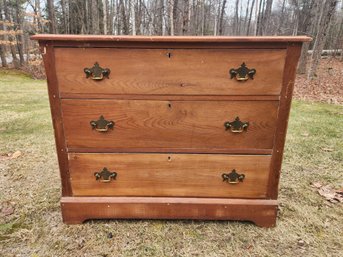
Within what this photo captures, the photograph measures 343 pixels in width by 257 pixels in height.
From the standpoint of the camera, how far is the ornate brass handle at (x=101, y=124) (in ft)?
Answer: 5.73

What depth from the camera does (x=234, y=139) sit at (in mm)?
1792

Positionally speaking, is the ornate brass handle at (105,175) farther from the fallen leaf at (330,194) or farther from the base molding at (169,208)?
the fallen leaf at (330,194)

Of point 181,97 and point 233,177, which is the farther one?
point 233,177

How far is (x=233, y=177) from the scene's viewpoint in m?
1.86

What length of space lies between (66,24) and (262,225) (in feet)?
65.6

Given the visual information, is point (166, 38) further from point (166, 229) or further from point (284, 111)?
point (166, 229)

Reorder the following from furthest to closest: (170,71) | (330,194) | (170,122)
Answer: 1. (330,194)
2. (170,122)
3. (170,71)

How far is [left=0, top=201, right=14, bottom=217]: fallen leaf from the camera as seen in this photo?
2051 mm

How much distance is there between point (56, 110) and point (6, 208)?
1055 mm

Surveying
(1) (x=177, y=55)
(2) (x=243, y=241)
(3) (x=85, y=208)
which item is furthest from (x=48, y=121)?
(2) (x=243, y=241)

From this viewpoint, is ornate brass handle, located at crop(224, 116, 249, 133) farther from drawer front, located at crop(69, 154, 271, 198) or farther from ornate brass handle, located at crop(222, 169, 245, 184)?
ornate brass handle, located at crop(222, 169, 245, 184)

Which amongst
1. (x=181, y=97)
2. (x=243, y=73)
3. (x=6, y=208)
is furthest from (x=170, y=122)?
(x=6, y=208)

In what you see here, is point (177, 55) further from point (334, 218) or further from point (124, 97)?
point (334, 218)

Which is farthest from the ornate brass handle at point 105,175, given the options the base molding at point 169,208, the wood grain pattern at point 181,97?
the wood grain pattern at point 181,97
